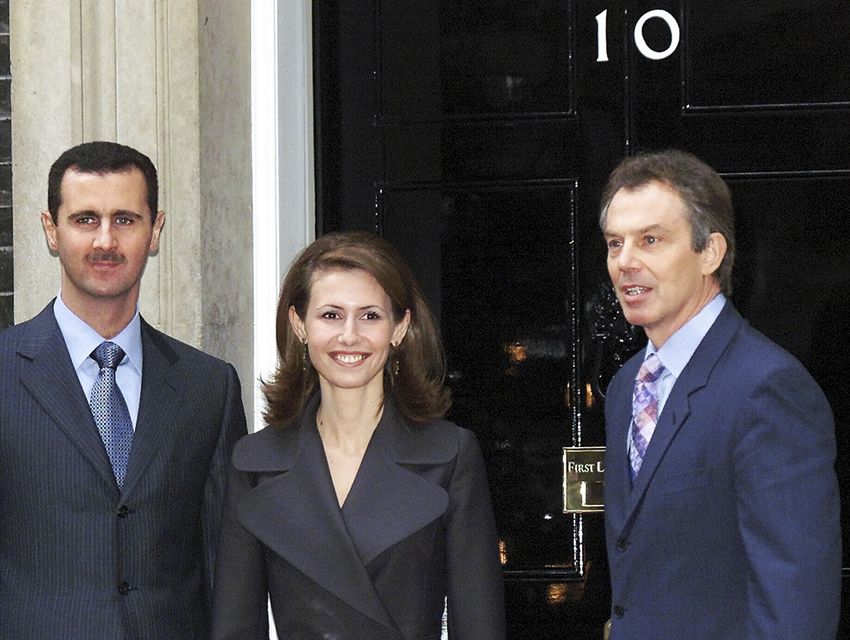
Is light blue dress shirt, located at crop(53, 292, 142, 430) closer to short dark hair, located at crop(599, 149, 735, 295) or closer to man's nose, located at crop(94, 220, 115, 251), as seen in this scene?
man's nose, located at crop(94, 220, 115, 251)

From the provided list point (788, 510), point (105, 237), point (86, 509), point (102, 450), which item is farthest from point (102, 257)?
point (788, 510)

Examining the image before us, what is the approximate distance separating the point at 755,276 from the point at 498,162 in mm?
879

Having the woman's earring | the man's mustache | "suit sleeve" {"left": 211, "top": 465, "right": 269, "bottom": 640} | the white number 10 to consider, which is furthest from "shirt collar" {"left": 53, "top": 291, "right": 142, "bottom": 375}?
the white number 10

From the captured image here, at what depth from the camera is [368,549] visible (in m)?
3.27

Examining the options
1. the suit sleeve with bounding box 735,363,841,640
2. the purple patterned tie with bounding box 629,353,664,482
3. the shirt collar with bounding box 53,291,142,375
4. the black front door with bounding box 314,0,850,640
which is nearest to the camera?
the suit sleeve with bounding box 735,363,841,640

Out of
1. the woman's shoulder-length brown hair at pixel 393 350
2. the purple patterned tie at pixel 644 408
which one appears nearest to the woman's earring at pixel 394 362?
the woman's shoulder-length brown hair at pixel 393 350

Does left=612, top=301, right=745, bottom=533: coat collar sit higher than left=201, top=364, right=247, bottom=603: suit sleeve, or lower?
higher

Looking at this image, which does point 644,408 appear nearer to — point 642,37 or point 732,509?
point 732,509

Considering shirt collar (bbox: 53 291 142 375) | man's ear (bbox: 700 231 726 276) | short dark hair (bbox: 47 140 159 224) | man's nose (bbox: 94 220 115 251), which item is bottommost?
shirt collar (bbox: 53 291 142 375)

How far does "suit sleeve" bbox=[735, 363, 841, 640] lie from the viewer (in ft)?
9.20

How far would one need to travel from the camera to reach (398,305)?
3365 millimetres

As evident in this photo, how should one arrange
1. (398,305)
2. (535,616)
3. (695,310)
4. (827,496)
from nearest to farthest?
(827,496) < (695,310) < (398,305) < (535,616)

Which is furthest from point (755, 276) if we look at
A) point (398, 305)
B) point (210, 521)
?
point (210, 521)

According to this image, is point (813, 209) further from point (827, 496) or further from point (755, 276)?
point (827, 496)
